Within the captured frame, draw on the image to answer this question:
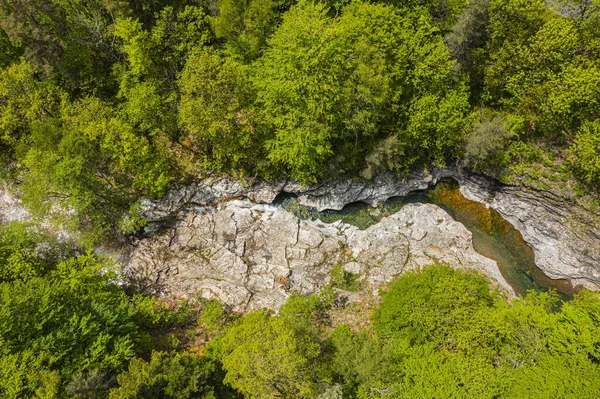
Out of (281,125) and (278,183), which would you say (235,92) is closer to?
(281,125)

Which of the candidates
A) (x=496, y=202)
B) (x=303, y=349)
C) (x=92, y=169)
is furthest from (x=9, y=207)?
(x=496, y=202)

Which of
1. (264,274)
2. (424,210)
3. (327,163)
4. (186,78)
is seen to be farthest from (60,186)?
(424,210)

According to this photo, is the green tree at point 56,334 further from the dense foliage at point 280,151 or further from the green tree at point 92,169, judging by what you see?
the green tree at point 92,169

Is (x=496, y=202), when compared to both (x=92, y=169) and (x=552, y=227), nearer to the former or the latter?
(x=552, y=227)

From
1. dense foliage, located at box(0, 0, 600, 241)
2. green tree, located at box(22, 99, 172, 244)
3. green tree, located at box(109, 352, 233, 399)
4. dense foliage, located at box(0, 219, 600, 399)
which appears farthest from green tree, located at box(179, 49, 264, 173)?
green tree, located at box(109, 352, 233, 399)

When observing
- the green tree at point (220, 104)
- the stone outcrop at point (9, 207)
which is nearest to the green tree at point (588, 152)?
the green tree at point (220, 104)

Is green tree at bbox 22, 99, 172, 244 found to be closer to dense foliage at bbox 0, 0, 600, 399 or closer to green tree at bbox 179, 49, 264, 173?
dense foliage at bbox 0, 0, 600, 399
